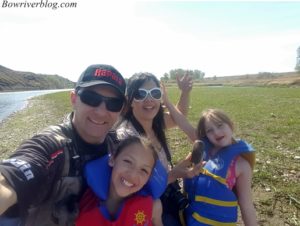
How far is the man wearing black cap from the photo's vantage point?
8.82 ft

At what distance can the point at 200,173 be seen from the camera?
4.66 meters

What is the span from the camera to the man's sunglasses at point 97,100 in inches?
146

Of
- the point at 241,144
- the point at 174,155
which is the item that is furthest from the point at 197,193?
the point at 174,155

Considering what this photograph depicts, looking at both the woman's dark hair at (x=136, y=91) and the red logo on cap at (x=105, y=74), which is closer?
the red logo on cap at (x=105, y=74)

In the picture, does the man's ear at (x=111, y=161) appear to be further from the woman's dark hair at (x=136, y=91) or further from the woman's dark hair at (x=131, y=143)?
the woman's dark hair at (x=136, y=91)

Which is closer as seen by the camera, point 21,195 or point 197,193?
point 21,195

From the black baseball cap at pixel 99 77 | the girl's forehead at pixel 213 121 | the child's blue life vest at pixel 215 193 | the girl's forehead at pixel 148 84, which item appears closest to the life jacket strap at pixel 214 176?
the child's blue life vest at pixel 215 193

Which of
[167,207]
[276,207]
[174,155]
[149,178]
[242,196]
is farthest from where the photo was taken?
[174,155]

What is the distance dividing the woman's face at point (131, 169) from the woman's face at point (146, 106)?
1539mm

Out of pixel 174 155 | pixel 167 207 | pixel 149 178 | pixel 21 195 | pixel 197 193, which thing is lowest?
pixel 174 155

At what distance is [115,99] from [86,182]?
1095mm

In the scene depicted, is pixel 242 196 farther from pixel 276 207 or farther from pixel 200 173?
pixel 276 207

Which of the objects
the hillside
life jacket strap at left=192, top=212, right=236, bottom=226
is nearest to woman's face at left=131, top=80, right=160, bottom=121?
life jacket strap at left=192, top=212, right=236, bottom=226

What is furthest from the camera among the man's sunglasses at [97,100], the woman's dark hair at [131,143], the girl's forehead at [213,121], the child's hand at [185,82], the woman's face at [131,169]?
the child's hand at [185,82]
